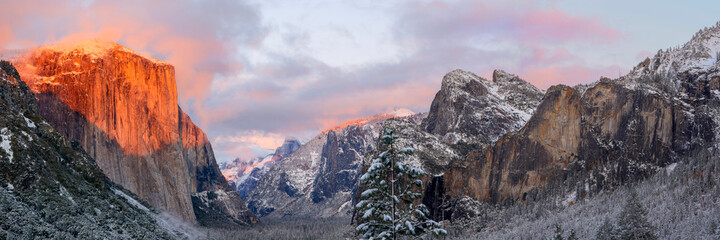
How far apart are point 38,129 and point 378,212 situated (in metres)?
125

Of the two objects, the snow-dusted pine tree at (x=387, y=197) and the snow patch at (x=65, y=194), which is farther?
the snow patch at (x=65, y=194)

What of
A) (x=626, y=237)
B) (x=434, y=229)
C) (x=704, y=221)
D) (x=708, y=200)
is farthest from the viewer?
(x=708, y=200)

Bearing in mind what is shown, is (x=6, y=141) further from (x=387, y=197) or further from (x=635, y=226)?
(x=635, y=226)

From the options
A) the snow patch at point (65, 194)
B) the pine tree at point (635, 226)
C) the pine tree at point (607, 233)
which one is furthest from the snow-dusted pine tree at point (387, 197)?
the pine tree at point (607, 233)

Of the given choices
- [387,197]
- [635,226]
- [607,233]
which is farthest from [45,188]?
[635,226]

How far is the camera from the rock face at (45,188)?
103 metres

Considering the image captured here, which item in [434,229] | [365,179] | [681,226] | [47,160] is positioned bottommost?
[681,226]

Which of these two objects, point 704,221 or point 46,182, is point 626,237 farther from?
point 46,182

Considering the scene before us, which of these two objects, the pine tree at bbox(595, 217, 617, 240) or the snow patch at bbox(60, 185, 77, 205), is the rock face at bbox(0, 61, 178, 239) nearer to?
the snow patch at bbox(60, 185, 77, 205)

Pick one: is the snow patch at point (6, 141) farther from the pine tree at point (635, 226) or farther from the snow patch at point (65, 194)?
the pine tree at point (635, 226)

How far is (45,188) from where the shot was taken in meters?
119

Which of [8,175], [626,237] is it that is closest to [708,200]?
[626,237]

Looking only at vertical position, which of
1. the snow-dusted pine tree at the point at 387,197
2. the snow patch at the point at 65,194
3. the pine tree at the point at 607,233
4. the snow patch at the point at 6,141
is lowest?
the pine tree at the point at 607,233

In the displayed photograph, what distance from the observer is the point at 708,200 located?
18912 centimetres
